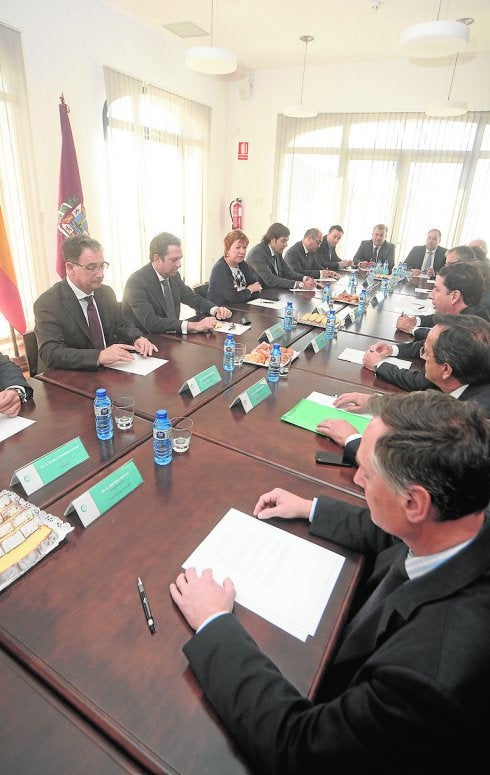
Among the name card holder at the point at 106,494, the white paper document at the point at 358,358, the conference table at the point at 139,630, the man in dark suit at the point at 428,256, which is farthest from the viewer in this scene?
the man in dark suit at the point at 428,256

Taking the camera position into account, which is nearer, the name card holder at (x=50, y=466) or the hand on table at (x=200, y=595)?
the hand on table at (x=200, y=595)

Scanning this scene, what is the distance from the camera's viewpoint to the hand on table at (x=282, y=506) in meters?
1.17

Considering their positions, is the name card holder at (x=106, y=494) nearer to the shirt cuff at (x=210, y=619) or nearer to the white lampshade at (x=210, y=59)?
the shirt cuff at (x=210, y=619)

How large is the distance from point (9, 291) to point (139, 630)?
3.86 m

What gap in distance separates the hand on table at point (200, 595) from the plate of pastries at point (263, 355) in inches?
56.4

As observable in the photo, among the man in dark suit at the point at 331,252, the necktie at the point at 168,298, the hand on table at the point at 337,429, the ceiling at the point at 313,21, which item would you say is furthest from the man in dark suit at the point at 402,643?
the man in dark suit at the point at 331,252

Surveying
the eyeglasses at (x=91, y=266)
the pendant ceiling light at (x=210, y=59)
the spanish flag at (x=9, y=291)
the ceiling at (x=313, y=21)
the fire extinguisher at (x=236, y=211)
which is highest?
the ceiling at (x=313, y=21)

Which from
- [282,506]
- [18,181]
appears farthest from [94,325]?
[18,181]

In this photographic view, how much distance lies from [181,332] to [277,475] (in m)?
1.58

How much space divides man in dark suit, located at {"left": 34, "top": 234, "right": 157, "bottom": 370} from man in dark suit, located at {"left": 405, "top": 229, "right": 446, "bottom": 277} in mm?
4473

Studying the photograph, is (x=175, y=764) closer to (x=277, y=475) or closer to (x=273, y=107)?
(x=277, y=475)

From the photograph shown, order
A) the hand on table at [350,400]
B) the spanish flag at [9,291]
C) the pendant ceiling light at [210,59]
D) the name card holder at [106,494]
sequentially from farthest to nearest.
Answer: the spanish flag at [9,291] → the pendant ceiling light at [210,59] → the hand on table at [350,400] → the name card holder at [106,494]

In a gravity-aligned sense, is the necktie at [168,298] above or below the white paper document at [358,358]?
above

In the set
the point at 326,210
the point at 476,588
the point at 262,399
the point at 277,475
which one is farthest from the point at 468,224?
the point at 476,588
